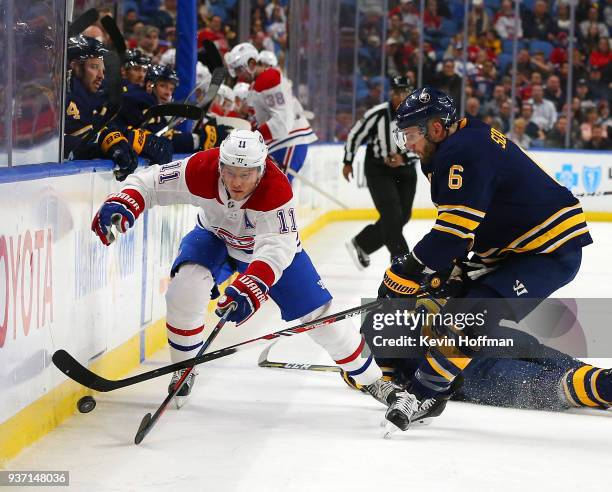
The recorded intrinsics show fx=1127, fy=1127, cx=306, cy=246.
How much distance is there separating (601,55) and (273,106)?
6.12m

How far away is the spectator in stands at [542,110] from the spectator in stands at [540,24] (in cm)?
56

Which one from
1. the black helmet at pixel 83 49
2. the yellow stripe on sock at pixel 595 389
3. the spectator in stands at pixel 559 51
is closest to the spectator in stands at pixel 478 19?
the spectator in stands at pixel 559 51

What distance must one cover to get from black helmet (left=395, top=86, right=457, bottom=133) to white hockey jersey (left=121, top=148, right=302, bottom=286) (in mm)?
461

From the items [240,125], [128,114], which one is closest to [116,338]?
[128,114]

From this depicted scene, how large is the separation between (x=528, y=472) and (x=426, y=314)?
92 centimetres

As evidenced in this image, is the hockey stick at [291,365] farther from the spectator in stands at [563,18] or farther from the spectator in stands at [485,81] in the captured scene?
the spectator in stands at [563,18]

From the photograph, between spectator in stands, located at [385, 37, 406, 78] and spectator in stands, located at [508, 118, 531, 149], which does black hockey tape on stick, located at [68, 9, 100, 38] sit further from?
spectator in stands, located at [508, 118, 531, 149]

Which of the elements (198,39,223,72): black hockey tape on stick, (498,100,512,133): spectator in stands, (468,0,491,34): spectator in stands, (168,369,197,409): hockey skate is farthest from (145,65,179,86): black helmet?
(468,0,491,34): spectator in stands

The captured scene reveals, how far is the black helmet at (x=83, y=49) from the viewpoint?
450 centimetres

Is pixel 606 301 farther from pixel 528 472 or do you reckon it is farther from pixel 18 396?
pixel 18 396

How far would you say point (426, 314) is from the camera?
3.96 m

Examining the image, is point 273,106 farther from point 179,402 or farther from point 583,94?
point 583,94

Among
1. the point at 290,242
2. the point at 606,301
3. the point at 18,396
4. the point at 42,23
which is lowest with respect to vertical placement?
the point at 606,301

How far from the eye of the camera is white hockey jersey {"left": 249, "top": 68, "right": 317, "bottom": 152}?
736 cm
